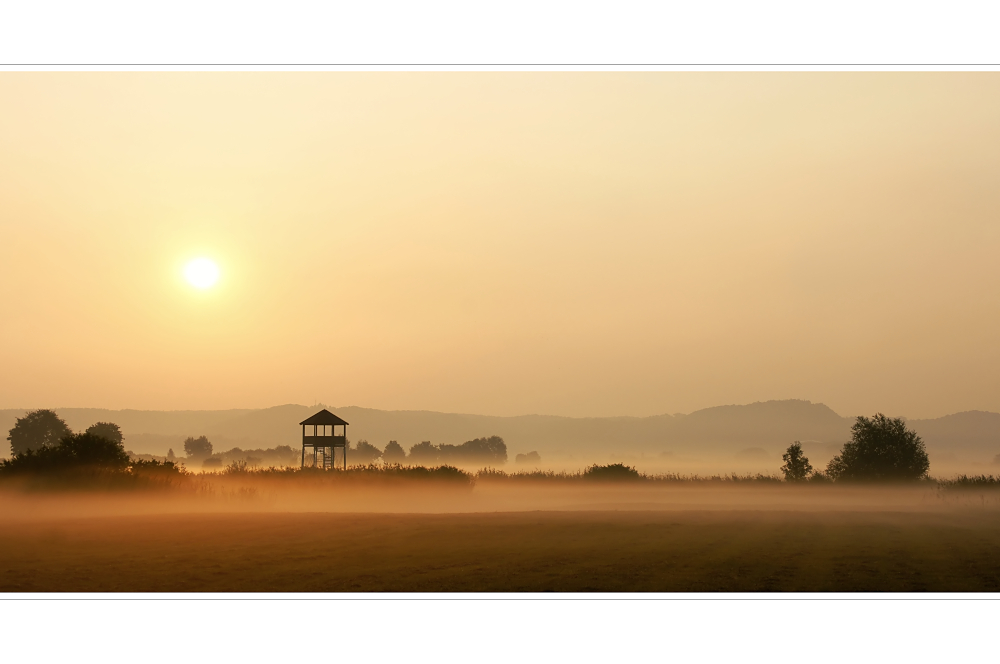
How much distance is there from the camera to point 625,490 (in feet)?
98.4

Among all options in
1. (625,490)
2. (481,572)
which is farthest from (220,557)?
(625,490)

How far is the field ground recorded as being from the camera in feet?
53.5

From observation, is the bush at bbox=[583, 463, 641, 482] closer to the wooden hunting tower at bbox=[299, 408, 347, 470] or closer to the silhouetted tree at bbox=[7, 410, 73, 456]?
Answer: the wooden hunting tower at bbox=[299, 408, 347, 470]

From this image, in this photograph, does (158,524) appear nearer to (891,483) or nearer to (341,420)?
(341,420)

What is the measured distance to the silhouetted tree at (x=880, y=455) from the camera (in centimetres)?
3897

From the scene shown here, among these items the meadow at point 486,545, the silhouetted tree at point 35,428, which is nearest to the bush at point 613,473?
the meadow at point 486,545

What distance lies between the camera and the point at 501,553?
1814 centimetres

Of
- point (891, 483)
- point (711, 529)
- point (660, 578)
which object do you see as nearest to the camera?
point (660, 578)

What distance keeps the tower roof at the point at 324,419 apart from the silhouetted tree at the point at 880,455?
25.3m

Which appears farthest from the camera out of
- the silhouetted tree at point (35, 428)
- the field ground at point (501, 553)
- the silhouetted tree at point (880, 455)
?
the silhouetted tree at point (35, 428)

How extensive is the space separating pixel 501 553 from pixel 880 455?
2959 centimetres

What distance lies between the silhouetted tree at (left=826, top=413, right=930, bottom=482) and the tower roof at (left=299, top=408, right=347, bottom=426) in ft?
83.1

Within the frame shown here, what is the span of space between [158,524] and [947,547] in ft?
70.7

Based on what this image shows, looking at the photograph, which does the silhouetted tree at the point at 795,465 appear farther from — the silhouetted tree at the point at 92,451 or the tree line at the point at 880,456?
the silhouetted tree at the point at 92,451
